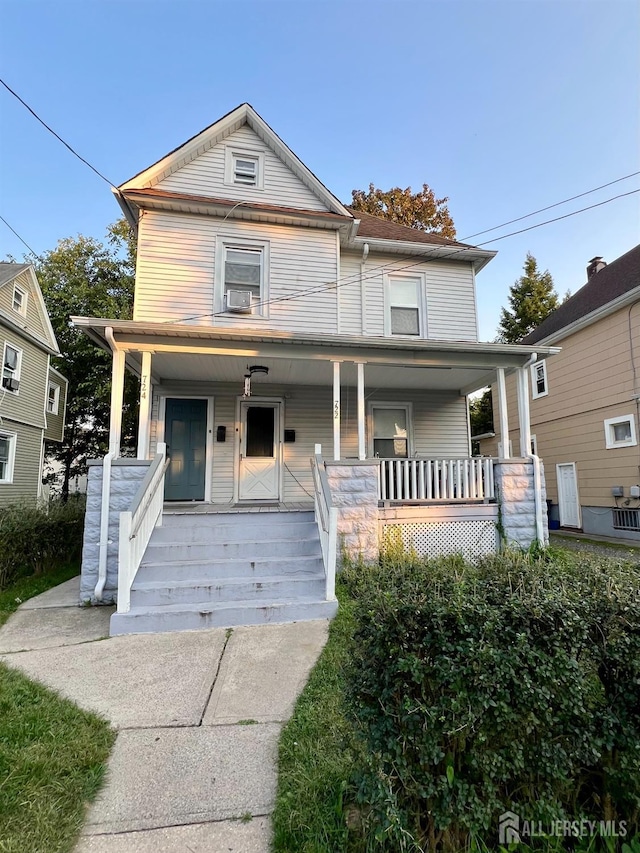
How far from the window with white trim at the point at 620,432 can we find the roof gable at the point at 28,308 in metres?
17.2

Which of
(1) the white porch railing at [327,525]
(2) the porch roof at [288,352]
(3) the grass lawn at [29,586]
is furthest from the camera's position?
(2) the porch roof at [288,352]

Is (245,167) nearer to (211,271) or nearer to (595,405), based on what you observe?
(211,271)

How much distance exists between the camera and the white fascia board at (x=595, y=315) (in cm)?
1023

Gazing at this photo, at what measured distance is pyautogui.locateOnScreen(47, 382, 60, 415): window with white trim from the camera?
14930 millimetres

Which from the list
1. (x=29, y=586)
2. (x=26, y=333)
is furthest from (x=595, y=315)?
(x=26, y=333)

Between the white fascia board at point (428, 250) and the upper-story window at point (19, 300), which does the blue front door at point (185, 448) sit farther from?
the upper-story window at point (19, 300)

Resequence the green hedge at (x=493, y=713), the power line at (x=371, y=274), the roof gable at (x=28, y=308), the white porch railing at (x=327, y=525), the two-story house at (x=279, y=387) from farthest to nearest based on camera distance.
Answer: the roof gable at (x=28, y=308) < the power line at (x=371, y=274) < the two-story house at (x=279, y=387) < the white porch railing at (x=327, y=525) < the green hedge at (x=493, y=713)

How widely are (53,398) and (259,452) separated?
36.2ft

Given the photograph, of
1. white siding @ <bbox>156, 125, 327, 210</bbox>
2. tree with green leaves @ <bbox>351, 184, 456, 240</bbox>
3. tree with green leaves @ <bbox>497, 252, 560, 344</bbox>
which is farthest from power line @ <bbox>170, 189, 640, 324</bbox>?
tree with green leaves @ <bbox>497, 252, 560, 344</bbox>

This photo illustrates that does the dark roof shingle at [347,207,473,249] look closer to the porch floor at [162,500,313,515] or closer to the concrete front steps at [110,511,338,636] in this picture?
the porch floor at [162,500,313,515]

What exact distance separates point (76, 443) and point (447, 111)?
16947mm

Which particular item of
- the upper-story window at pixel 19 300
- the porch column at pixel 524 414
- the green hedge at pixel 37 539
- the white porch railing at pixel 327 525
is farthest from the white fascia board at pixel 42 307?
the porch column at pixel 524 414

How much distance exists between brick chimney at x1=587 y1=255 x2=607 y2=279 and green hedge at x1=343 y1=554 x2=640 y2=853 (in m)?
16.6

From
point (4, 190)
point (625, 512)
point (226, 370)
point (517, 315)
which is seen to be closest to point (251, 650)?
point (226, 370)
